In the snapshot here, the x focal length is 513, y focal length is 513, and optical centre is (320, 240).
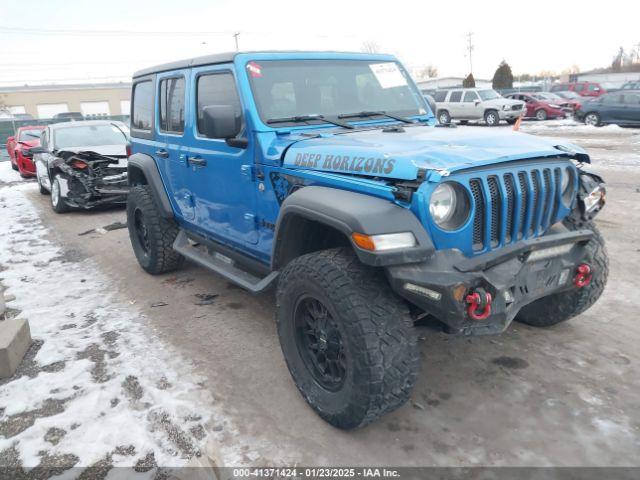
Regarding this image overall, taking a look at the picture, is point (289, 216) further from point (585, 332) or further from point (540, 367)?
point (585, 332)

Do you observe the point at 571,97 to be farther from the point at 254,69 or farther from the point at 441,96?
the point at 254,69

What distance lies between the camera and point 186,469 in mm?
2551

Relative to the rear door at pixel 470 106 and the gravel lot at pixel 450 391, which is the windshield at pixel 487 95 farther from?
the gravel lot at pixel 450 391

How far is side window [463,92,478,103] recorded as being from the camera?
23227 millimetres

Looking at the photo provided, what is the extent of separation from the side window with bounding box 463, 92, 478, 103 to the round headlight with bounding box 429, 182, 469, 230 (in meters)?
22.3

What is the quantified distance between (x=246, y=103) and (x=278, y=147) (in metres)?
0.45

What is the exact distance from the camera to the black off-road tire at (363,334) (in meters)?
2.57

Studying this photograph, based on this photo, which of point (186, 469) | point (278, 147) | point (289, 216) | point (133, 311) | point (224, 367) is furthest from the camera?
point (133, 311)

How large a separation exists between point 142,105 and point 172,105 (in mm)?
965

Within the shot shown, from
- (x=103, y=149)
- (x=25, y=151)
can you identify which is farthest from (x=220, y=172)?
(x=25, y=151)

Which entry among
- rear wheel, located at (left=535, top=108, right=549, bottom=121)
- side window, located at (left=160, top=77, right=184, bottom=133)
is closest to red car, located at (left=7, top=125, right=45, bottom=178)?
side window, located at (left=160, top=77, right=184, bottom=133)

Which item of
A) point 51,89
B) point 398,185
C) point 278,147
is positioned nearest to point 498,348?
point 398,185

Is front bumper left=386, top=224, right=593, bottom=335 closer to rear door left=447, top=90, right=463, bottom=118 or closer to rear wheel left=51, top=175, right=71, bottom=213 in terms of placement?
rear wheel left=51, top=175, right=71, bottom=213

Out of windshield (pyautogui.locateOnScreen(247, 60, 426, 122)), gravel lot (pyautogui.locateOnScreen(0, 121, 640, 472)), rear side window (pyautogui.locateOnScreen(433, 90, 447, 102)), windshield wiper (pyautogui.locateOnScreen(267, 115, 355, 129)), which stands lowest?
gravel lot (pyautogui.locateOnScreen(0, 121, 640, 472))
